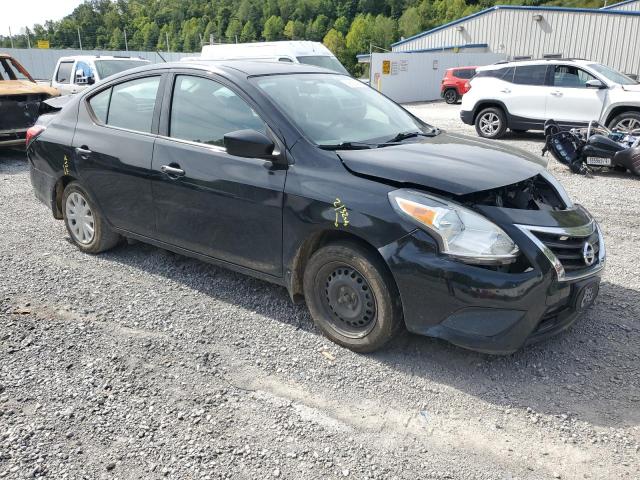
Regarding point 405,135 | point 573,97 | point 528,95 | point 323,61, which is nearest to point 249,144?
point 405,135

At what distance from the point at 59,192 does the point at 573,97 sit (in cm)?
1070

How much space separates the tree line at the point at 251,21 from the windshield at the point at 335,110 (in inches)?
2876

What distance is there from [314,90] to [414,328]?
75.9 inches

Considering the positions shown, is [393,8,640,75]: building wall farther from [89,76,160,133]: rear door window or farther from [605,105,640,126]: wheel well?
[89,76,160,133]: rear door window

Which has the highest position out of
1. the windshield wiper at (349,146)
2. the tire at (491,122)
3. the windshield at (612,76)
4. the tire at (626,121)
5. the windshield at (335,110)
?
the windshield at (335,110)

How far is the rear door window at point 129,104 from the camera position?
450 centimetres

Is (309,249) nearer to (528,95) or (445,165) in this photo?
(445,165)

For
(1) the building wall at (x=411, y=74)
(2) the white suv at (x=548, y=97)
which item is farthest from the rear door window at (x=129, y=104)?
(1) the building wall at (x=411, y=74)

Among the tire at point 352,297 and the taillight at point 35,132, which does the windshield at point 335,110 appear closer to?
the tire at point 352,297

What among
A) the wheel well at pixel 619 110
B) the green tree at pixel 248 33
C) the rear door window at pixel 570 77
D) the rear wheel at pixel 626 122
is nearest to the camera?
the rear wheel at pixel 626 122

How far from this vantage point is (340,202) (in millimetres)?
3402

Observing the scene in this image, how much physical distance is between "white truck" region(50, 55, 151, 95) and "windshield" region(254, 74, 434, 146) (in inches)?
406

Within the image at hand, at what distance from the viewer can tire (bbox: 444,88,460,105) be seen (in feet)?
86.1

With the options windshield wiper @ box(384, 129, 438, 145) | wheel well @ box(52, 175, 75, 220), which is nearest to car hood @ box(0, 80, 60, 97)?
wheel well @ box(52, 175, 75, 220)
